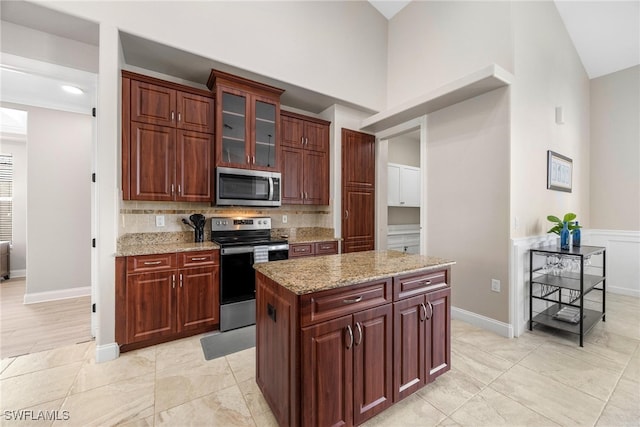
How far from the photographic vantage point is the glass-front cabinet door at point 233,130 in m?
3.05

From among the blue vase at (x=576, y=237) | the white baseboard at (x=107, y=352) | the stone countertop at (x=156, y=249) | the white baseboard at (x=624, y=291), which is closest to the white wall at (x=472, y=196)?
the blue vase at (x=576, y=237)

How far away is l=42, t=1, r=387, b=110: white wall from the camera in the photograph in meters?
2.48

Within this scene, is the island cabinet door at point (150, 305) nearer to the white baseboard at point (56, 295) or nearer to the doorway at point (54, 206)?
the doorway at point (54, 206)

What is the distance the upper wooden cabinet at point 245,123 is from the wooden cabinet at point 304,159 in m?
0.28

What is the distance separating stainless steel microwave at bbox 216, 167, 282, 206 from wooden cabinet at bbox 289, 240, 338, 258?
2.03ft

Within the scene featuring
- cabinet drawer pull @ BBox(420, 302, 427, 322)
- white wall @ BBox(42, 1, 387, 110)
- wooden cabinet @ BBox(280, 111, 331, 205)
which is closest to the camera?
cabinet drawer pull @ BBox(420, 302, 427, 322)

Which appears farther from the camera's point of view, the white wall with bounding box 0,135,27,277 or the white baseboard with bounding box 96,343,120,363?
the white wall with bounding box 0,135,27,277

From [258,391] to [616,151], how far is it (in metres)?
5.98

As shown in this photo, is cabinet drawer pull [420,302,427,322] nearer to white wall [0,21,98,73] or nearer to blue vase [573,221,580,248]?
blue vase [573,221,580,248]

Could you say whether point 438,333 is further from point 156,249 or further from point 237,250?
point 156,249

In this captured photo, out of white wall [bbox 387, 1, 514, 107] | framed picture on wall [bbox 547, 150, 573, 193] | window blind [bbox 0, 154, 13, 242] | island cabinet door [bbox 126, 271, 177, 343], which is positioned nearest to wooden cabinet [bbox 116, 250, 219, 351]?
island cabinet door [bbox 126, 271, 177, 343]

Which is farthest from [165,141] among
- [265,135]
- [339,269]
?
[339,269]

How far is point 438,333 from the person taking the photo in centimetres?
188

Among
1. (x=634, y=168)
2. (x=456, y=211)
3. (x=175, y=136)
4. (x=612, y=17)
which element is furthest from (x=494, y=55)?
(x=175, y=136)
